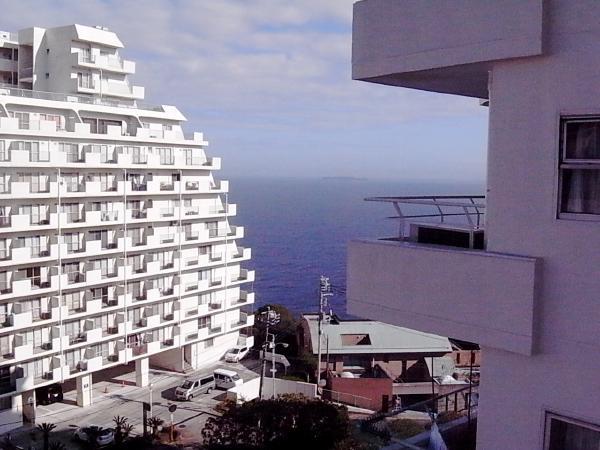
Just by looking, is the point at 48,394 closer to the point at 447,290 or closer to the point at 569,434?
the point at 447,290

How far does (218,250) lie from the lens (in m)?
29.9

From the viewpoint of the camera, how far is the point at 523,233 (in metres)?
3.23

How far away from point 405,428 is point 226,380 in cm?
2314

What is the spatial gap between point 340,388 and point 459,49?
971 inches

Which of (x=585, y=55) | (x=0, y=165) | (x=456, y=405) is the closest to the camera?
(x=585, y=55)

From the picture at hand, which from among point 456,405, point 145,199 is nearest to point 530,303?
point 456,405

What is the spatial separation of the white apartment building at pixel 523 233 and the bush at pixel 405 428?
1248 millimetres

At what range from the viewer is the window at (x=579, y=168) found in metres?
3.06

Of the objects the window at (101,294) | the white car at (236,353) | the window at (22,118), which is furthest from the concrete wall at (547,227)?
the white car at (236,353)

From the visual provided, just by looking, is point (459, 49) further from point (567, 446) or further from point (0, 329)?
point (0, 329)

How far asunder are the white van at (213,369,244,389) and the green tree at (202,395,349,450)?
9.99 meters

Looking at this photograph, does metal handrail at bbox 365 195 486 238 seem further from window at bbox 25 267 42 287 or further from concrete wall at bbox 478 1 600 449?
window at bbox 25 267 42 287

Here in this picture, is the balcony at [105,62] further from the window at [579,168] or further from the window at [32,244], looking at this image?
the window at [579,168]

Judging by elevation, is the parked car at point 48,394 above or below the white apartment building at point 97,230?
below
